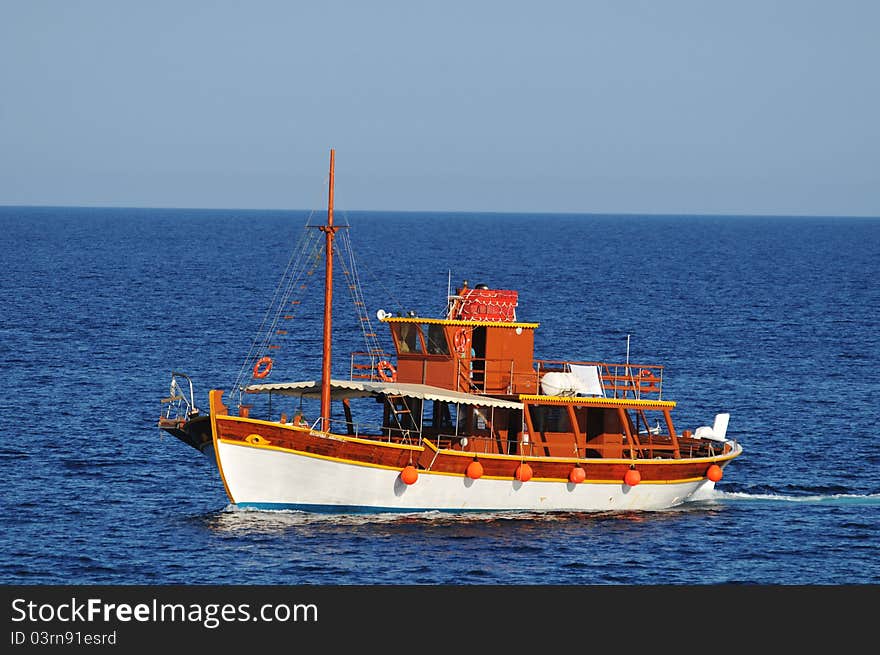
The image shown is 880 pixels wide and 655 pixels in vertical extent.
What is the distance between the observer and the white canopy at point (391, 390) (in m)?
50.4

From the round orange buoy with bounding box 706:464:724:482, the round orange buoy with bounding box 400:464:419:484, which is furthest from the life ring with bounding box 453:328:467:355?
the round orange buoy with bounding box 706:464:724:482

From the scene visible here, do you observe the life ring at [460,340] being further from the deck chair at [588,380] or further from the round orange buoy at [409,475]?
the round orange buoy at [409,475]

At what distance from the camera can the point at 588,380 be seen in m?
53.8

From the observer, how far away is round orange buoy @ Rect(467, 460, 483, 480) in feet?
163

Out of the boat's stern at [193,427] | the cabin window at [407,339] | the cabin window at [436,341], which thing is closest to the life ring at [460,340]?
the cabin window at [436,341]

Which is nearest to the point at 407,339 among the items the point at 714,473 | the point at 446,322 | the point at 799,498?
the point at 446,322

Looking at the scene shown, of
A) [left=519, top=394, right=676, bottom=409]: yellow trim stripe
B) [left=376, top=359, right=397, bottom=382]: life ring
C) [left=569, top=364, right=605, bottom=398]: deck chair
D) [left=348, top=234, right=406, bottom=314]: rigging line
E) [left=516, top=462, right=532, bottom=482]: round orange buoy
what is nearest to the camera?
[left=516, top=462, right=532, bottom=482]: round orange buoy

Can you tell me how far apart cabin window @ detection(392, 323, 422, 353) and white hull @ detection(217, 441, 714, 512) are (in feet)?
18.0

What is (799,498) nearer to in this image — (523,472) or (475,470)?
(523,472)

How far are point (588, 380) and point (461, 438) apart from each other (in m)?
5.07

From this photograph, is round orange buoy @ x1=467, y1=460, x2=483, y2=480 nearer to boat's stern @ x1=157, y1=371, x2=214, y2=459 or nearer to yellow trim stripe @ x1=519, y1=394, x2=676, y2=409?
yellow trim stripe @ x1=519, y1=394, x2=676, y2=409

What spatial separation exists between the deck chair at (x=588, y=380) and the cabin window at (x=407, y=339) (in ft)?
18.0

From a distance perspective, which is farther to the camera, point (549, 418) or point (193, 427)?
point (549, 418)
